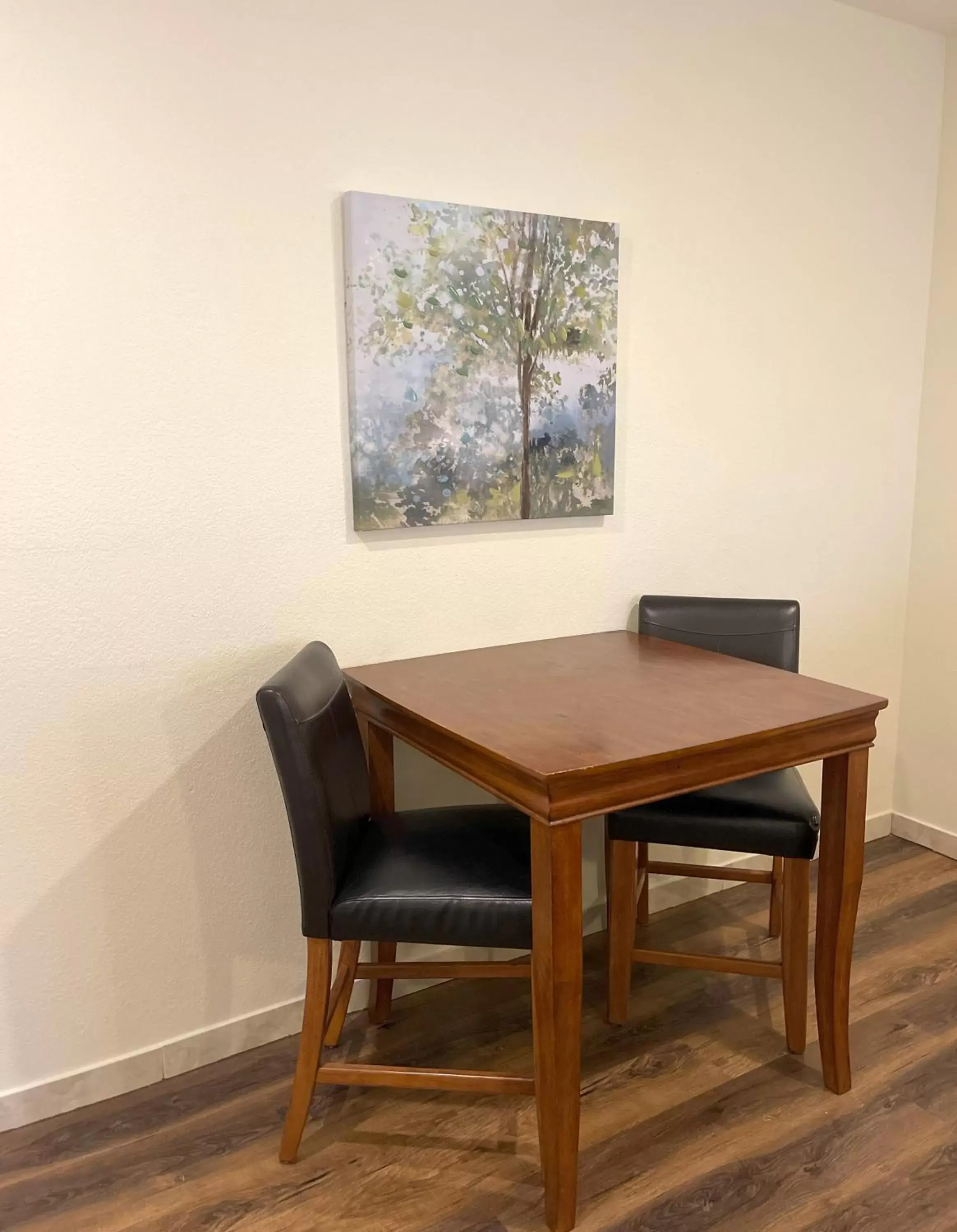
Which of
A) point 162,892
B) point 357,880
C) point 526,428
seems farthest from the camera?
Result: point 526,428

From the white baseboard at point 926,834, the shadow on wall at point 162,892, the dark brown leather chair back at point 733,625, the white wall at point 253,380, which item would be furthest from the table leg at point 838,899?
the white baseboard at point 926,834

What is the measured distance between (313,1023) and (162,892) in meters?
0.48

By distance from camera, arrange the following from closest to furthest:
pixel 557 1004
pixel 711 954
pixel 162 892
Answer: pixel 557 1004
pixel 162 892
pixel 711 954

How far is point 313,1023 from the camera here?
177 centimetres

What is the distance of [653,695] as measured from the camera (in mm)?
1941

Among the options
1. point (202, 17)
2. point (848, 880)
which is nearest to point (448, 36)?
point (202, 17)

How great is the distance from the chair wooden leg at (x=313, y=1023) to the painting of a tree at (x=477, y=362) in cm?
89

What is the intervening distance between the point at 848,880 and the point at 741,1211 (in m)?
0.63

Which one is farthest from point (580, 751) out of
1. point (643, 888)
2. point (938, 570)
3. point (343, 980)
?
point (938, 570)

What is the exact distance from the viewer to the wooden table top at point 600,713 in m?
1.60

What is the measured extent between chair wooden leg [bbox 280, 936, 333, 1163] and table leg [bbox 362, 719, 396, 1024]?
35cm

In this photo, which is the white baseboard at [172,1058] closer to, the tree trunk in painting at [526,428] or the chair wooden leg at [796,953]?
the chair wooden leg at [796,953]

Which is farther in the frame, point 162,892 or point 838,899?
point 162,892

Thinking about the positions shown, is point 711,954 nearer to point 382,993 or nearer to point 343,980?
point 382,993
